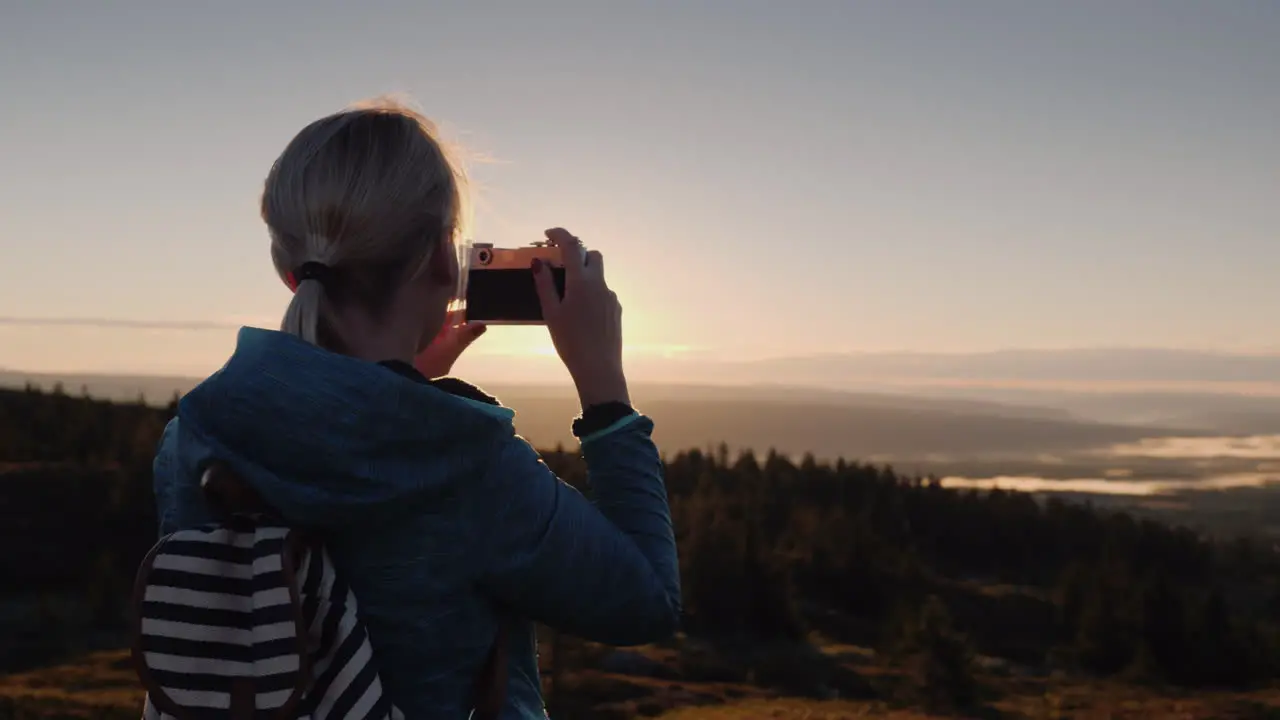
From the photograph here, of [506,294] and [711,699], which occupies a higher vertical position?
[506,294]

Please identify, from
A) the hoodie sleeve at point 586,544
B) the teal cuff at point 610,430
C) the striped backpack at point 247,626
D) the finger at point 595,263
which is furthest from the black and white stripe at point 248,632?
the finger at point 595,263

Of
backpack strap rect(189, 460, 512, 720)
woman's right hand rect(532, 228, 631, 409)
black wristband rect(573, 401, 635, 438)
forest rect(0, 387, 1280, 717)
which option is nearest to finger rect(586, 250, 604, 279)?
woman's right hand rect(532, 228, 631, 409)

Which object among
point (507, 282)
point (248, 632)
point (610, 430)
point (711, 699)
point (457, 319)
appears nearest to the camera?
point (248, 632)

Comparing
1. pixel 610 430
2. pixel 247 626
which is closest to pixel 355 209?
pixel 610 430

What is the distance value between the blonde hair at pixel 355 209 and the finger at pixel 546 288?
26cm

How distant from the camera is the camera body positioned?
89.4 inches

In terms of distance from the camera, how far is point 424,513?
6.08 feet

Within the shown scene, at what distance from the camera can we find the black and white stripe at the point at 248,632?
174 cm

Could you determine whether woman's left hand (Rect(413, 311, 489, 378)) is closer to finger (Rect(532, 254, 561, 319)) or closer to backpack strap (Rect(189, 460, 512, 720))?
finger (Rect(532, 254, 561, 319))

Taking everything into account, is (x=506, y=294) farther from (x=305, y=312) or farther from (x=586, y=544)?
(x=586, y=544)

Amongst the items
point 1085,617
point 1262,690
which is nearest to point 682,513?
point 1085,617

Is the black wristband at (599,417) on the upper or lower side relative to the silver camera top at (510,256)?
lower

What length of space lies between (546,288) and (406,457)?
547 mm

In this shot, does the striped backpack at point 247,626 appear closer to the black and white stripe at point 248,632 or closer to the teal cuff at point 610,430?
the black and white stripe at point 248,632
